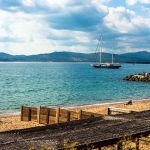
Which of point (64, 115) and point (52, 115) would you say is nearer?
point (64, 115)

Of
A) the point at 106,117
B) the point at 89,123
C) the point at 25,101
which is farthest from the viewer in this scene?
the point at 25,101

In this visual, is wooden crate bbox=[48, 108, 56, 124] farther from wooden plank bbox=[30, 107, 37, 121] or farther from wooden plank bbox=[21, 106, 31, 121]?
wooden plank bbox=[21, 106, 31, 121]

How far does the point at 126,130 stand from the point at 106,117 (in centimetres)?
331

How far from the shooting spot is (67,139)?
15.2 metres

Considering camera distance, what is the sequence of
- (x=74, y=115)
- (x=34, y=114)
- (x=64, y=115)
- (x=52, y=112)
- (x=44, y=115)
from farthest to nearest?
(x=34, y=114) → (x=44, y=115) → (x=52, y=112) → (x=64, y=115) → (x=74, y=115)

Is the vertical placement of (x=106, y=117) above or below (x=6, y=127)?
above

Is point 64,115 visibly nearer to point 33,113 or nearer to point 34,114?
point 34,114

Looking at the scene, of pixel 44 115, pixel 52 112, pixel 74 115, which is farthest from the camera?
pixel 44 115

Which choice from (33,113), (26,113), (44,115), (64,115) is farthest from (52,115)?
(26,113)

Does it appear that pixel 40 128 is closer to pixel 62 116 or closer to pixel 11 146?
pixel 11 146

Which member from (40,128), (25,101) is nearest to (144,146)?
(40,128)

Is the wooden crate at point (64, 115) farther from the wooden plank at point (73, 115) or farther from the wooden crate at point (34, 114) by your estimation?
the wooden crate at point (34, 114)

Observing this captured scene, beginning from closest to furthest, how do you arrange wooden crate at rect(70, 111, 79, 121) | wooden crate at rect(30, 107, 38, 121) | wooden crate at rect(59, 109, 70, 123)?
wooden crate at rect(70, 111, 79, 121) < wooden crate at rect(59, 109, 70, 123) < wooden crate at rect(30, 107, 38, 121)

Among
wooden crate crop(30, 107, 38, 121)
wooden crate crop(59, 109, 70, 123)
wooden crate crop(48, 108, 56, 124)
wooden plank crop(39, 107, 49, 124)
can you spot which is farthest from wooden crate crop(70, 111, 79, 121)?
wooden crate crop(30, 107, 38, 121)
